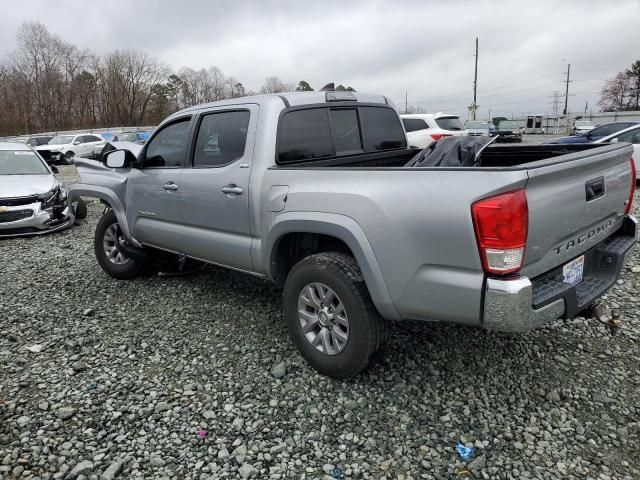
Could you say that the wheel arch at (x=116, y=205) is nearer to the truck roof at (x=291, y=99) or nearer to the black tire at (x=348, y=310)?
the truck roof at (x=291, y=99)

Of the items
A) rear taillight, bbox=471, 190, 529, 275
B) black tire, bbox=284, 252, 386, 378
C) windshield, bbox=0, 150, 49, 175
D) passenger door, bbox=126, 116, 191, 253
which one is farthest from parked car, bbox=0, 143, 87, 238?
rear taillight, bbox=471, 190, 529, 275

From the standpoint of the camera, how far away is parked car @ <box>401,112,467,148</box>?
14.1 metres

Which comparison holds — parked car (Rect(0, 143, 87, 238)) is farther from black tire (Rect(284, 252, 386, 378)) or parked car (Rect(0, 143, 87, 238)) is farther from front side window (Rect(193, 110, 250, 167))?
black tire (Rect(284, 252, 386, 378))

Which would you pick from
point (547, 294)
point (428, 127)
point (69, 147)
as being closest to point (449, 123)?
point (428, 127)

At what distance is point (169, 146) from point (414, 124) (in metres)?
11.7

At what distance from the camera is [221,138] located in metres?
3.90

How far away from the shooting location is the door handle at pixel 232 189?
359 centimetres

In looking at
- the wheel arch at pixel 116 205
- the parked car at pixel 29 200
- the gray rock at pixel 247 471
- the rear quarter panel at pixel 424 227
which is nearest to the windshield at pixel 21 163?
the parked car at pixel 29 200

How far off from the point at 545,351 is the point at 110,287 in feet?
14.2

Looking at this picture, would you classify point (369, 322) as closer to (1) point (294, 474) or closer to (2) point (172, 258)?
(1) point (294, 474)

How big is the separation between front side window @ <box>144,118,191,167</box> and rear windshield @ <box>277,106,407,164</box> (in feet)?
3.80

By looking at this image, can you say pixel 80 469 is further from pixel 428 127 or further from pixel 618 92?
pixel 618 92

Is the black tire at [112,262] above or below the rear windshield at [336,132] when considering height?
below

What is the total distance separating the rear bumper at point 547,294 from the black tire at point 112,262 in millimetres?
4024
